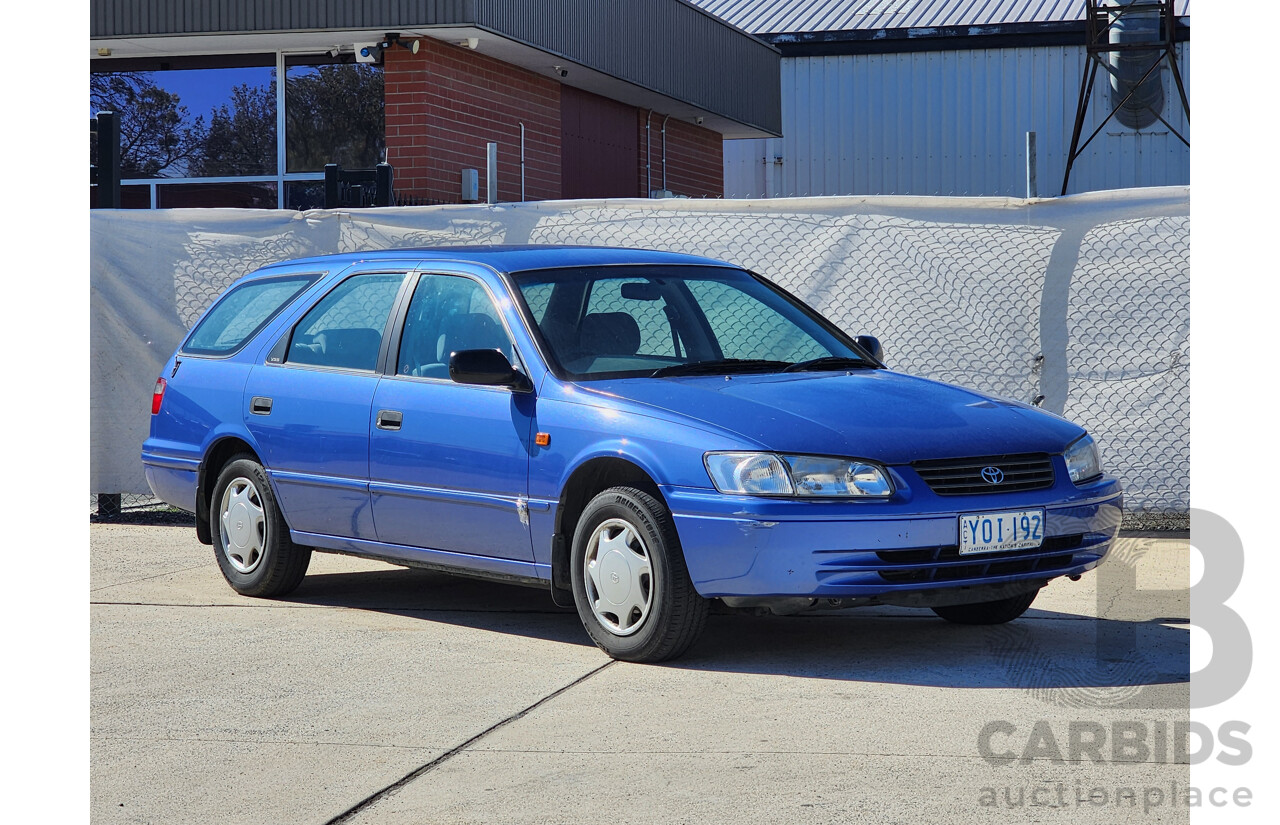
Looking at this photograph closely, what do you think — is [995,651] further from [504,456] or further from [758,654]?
[504,456]

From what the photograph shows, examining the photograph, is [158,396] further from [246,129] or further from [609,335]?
[246,129]

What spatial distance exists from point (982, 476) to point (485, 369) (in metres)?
2.01

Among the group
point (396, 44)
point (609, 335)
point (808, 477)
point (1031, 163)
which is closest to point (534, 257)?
point (609, 335)

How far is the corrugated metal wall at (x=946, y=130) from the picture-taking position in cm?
2845

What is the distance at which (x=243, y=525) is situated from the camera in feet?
25.7

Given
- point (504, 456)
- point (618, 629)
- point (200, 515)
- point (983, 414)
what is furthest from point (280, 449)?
point (983, 414)

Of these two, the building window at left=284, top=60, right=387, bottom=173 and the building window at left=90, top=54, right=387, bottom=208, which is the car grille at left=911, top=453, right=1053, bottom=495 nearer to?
the building window at left=90, top=54, right=387, bottom=208

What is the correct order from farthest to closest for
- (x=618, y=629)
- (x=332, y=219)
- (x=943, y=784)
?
(x=332, y=219) < (x=618, y=629) < (x=943, y=784)

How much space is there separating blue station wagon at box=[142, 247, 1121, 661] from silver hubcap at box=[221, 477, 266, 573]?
0.01 m

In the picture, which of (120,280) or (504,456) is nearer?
(504,456)

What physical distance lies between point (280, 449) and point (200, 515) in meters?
0.86

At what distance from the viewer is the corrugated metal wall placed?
93.4 feet

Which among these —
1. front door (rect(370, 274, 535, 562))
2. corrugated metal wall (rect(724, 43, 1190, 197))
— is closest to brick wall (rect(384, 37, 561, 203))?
front door (rect(370, 274, 535, 562))

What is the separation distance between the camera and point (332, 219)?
Answer: 1057 cm
